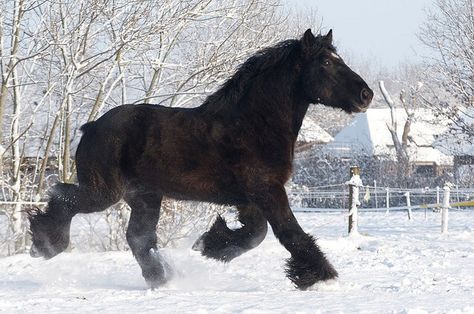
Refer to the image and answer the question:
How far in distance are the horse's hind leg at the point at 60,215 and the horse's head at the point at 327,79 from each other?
6.11ft

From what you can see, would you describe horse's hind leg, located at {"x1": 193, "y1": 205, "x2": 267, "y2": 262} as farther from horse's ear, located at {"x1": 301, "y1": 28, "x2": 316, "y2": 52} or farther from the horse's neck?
horse's ear, located at {"x1": 301, "y1": 28, "x2": 316, "y2": 52}

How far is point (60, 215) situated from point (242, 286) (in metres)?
1.63

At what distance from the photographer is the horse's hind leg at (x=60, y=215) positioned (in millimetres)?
6820

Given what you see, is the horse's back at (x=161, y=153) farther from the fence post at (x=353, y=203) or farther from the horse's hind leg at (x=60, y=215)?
the fence post at (x=353, y=203)

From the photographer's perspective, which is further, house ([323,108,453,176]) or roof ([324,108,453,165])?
roof ([324,108,453,165])

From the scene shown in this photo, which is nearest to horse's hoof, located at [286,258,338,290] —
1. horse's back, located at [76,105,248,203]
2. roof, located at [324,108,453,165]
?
horse's back, located at [76,105,248,203]

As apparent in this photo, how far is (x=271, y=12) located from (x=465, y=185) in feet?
48.5

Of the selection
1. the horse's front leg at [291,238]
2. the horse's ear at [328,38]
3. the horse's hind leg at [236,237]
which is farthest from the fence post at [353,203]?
the horse's front leg at [291,238]

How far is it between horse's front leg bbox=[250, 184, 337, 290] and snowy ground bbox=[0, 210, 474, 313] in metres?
0.14

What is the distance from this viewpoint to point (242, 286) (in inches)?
259

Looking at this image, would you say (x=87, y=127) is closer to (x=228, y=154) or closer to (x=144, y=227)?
(x=144, y=227)

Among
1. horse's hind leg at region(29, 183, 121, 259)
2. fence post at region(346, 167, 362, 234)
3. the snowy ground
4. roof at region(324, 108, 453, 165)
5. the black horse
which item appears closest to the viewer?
the snowy ground

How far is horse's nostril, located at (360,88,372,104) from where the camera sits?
6305mm

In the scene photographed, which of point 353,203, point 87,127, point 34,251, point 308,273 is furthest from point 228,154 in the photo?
point 353,203
